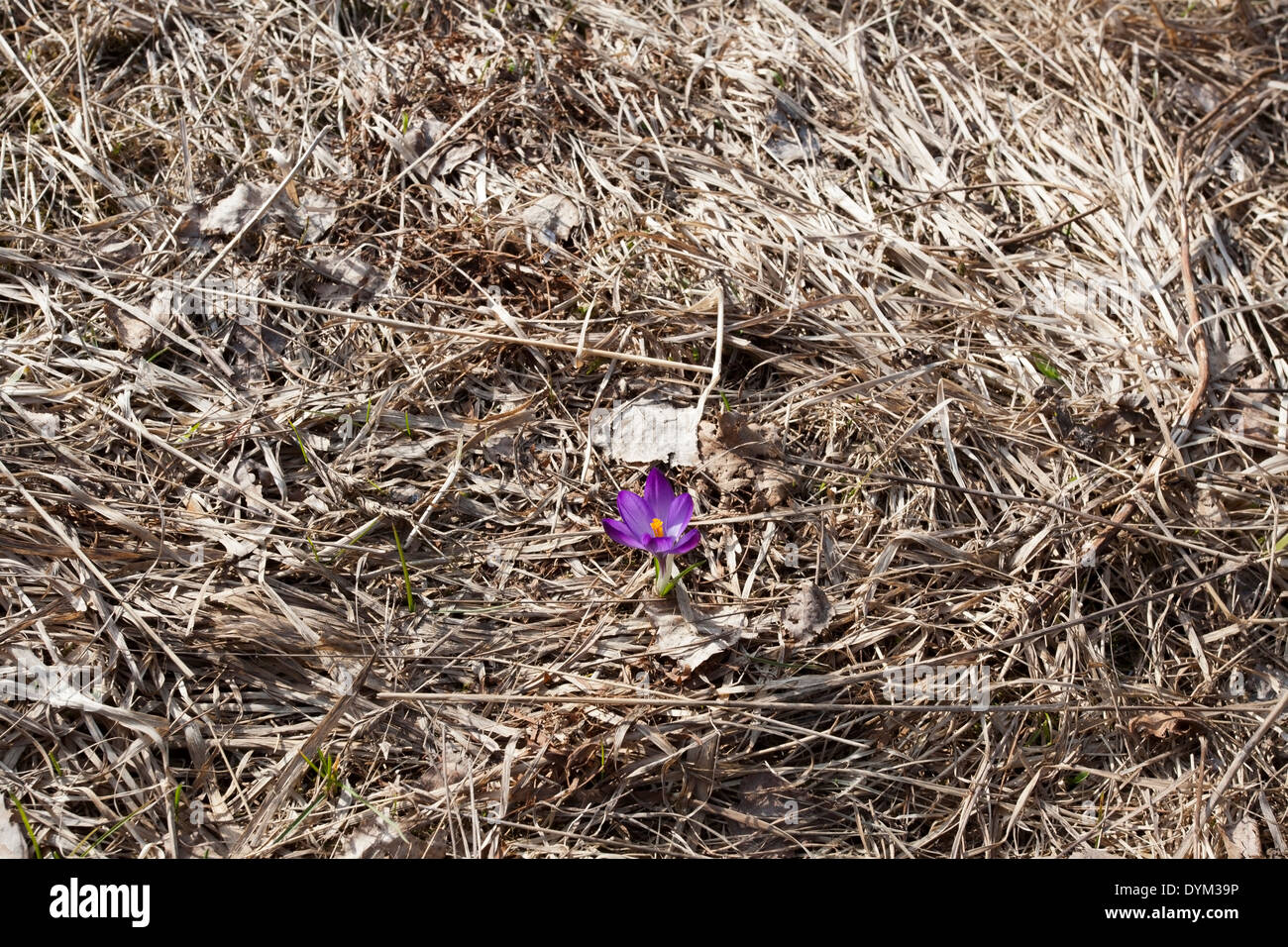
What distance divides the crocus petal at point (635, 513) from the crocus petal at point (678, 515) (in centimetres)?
4

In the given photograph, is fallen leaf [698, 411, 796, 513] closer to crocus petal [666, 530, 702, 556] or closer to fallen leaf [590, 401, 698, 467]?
fallen leaf [590, 401, 698, 467]

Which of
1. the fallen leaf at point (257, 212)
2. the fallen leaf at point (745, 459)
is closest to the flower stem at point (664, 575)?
the fallen leaf at point (745, 459)

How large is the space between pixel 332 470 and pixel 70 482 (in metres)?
0.55

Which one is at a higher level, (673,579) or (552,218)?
(552,218)

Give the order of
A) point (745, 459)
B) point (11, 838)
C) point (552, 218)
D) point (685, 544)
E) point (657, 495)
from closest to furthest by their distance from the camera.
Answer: point (11, 838)
point (685, 544)
point (657, 495)
point (745, 459)
point (552, 218)

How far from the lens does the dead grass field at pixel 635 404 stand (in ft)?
6.07

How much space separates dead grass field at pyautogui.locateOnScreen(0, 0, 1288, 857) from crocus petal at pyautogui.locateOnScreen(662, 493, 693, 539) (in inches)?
4.5

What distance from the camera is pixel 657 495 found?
198 cm

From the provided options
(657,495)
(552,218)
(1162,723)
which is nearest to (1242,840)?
(1162,723)

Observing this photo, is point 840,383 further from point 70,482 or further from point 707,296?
point 70,482

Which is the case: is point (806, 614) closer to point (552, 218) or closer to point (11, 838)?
point (552, 218)

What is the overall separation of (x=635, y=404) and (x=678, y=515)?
35cm

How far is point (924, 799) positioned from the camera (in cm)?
189

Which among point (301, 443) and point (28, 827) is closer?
point (28, 827)
